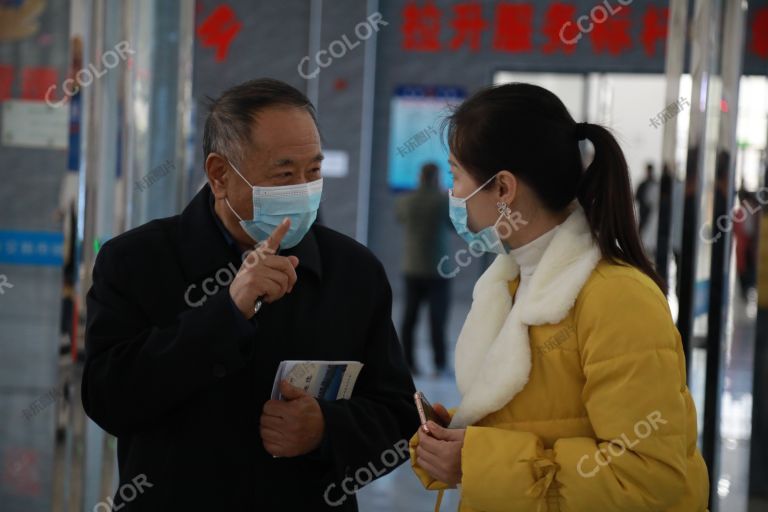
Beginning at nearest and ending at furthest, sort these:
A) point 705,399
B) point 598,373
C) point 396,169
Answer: point 598,373 → point 705,399 → point 396,169

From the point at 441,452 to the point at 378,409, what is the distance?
275 millimetres

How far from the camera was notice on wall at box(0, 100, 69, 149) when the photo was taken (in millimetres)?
3330

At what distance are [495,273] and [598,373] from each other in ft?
1.09

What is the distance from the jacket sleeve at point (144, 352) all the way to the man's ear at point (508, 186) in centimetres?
46

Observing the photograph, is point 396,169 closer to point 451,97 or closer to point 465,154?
point 451,97

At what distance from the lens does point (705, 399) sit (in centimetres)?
290

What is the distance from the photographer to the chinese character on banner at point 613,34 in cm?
930

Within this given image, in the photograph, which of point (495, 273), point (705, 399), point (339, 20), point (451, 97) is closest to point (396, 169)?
point (451, 97)

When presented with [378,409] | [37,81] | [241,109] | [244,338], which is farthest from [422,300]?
[244,338]

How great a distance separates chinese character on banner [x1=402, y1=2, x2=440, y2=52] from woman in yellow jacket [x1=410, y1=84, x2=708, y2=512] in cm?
852

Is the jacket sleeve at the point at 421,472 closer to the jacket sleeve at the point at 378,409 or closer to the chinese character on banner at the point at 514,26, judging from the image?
the jacket sleeve at the point at 378,409

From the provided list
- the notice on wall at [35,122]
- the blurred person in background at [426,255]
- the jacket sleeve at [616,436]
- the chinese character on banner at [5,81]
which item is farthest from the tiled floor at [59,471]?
the blurred person in background at [426,255]

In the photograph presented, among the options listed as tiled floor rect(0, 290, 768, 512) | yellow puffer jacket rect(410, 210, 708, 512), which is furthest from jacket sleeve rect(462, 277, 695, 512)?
tiled floor rect(0, 290, 768, 512)

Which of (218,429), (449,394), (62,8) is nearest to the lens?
(218,429)
